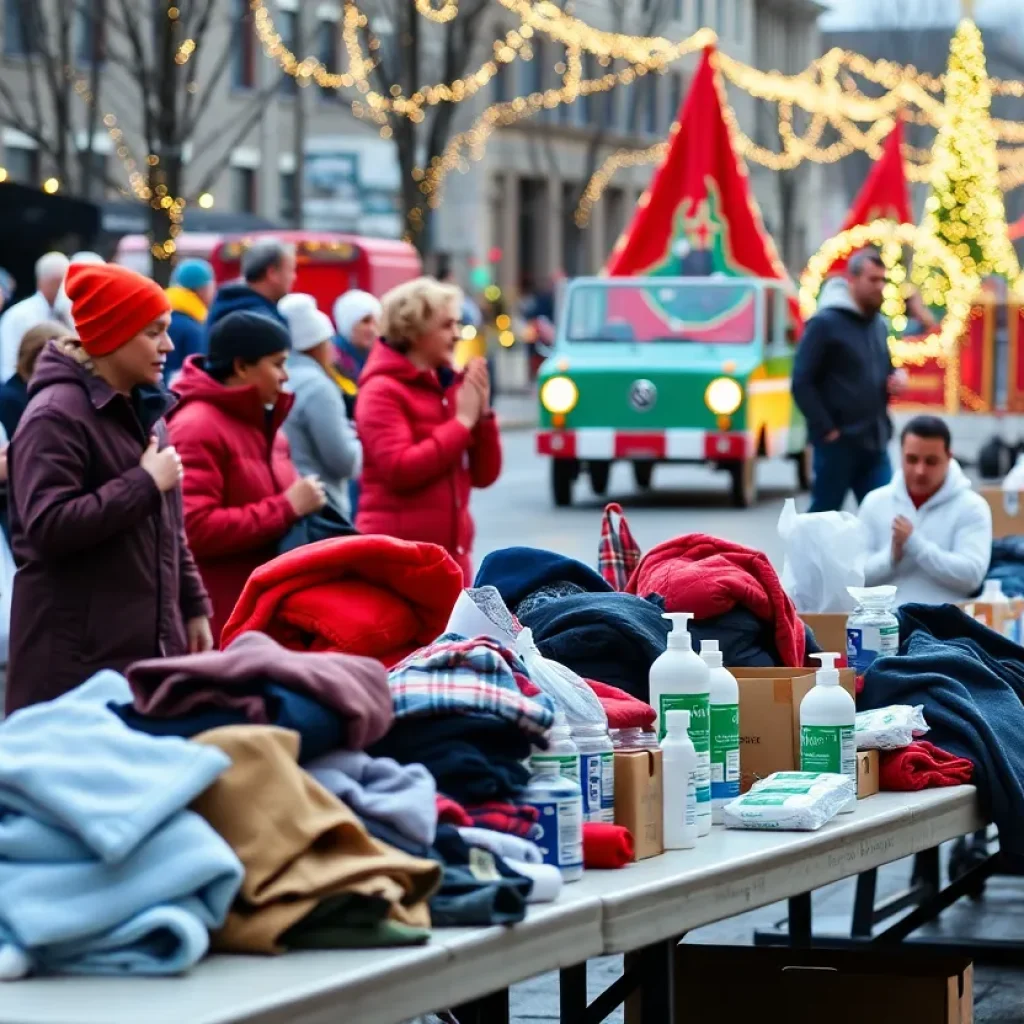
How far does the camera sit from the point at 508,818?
12.6ft

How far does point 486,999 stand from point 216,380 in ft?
11.0

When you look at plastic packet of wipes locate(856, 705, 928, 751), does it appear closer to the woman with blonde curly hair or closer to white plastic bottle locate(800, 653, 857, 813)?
white plastic bottle locate(800, 653, 857, 813)

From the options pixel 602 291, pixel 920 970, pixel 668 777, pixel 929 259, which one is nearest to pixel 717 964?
pixel 920 970

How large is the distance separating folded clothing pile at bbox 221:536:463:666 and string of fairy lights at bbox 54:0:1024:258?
2044 cm

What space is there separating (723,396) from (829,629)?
14.7 meters

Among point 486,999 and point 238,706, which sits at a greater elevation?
point 238,706

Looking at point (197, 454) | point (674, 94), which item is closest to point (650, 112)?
point (674, 94)

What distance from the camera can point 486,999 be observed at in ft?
13.7

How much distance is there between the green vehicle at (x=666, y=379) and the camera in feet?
68.4

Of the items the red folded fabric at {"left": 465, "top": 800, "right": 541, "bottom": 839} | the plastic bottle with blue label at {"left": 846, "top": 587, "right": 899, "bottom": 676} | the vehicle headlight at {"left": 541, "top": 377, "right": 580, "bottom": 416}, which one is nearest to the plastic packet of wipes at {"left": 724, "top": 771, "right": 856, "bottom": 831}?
the red folded fabric at {"left": 465, "top": 800, "right": 541, "bottom": 839}

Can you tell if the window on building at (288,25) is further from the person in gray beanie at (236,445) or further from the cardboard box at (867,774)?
the cardboard box at (867,774)

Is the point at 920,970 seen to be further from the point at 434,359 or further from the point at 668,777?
the point at 434,359

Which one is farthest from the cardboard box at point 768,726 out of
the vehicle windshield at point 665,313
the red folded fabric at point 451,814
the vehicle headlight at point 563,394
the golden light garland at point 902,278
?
the golden light garland at point 902,278

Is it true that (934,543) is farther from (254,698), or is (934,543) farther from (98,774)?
(98,774)
